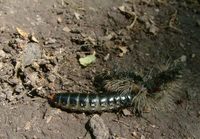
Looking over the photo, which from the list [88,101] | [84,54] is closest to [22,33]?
[84,54]

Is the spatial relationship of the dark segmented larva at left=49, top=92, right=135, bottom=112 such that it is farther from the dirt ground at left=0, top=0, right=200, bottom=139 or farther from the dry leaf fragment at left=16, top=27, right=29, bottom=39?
the dry leaf fragment at left=16, top=27, right=29, bottom=39

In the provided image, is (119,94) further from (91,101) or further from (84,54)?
(84,54)

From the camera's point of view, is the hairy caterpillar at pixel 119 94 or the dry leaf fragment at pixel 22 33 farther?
the dry leaf fragment at pixel 22 33

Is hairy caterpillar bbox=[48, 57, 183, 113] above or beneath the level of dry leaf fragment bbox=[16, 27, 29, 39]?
beneath

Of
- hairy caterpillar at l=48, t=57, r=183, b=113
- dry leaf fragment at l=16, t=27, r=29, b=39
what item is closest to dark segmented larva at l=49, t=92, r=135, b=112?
hairy caterpillar at l=48, t=57, r=183, b=113

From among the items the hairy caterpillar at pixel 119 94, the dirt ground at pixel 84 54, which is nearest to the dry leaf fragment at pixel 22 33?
the dirt ground at pixel 84 54

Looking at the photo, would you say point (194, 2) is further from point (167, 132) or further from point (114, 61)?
point (167, 132)

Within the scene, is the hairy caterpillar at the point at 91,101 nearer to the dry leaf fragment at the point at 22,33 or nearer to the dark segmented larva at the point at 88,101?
the dark segmented larva at the point at 88,101
